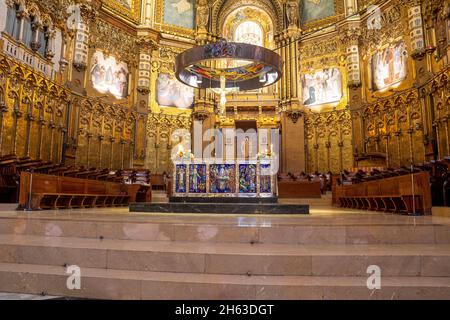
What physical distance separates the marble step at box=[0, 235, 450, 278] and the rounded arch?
1874 centimetres

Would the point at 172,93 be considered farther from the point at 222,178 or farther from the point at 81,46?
the point at 222,178

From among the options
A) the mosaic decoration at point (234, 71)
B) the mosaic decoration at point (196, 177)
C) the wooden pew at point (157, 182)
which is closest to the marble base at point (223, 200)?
the mosaic decoration at point (196, 177)

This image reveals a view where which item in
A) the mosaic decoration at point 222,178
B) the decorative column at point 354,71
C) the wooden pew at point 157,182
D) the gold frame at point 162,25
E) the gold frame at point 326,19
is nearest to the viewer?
the mosaic decoration at point 222,178

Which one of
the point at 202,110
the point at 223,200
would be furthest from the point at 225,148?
the point at 223,200

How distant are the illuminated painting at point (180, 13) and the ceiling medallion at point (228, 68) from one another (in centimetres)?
1066

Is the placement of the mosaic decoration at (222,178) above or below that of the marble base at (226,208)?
above

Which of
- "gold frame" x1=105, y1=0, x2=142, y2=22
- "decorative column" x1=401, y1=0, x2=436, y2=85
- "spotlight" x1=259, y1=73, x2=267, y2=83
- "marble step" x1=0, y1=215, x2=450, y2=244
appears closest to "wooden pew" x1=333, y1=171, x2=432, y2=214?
"marble step" x1=0, y1=215, x2=450, y2=244

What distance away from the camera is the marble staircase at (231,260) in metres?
3.08

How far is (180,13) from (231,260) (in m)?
19.9

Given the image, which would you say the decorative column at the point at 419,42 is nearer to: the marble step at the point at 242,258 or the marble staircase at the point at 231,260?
the marble staircase at the point at 231,260

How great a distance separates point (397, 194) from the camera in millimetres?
7305

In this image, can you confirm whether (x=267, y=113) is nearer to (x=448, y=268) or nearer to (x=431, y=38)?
(x=431, y=38)

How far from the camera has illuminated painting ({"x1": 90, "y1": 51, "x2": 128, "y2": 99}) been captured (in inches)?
657

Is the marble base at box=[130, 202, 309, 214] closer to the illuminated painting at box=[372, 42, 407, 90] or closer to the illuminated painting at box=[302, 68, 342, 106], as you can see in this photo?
the illuminated painting at box=[372, 42, 407, 90]
